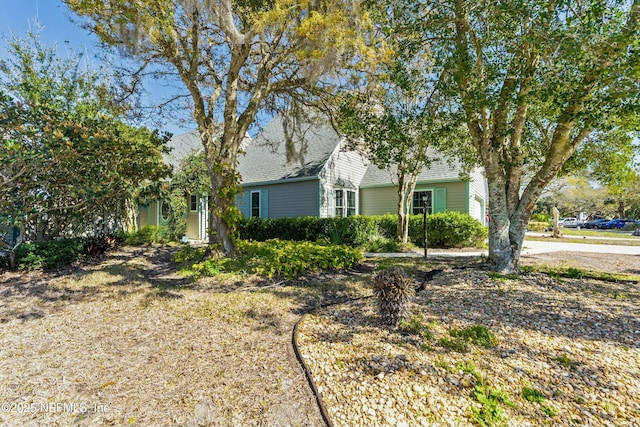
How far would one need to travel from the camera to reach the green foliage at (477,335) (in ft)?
9.74

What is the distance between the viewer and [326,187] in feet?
39.6

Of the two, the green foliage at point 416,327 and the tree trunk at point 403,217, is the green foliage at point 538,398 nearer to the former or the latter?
the green foliage at point 416,327

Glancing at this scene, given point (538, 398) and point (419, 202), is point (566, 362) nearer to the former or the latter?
point (538, 398)

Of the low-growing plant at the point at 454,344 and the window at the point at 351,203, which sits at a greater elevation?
the window at the point at 351,203

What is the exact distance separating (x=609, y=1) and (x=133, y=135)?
10985 mm

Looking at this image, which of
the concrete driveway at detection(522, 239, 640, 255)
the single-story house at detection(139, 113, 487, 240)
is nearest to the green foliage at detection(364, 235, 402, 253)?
the single-story house at detection(139, 113, 487, 240)

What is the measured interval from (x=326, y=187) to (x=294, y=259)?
629cm

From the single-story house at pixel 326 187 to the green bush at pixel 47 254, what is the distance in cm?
489

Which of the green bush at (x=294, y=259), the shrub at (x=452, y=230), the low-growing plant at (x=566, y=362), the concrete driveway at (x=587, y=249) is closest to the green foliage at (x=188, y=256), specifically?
the green bush at (x=294, y=259)

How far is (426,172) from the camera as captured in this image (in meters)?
12.9

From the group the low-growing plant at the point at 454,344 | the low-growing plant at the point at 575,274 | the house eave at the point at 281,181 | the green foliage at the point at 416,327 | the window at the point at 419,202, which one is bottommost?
the low-growing plant at the point at 454,344

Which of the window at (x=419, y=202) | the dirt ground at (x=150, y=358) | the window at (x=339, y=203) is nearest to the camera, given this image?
the dirt ground at (x=150, y=358)

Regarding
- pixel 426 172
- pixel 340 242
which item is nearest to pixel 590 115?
pixel 340 242

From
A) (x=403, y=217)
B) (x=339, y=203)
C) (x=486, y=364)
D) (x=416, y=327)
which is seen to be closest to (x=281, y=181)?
(x=339, y=203)
